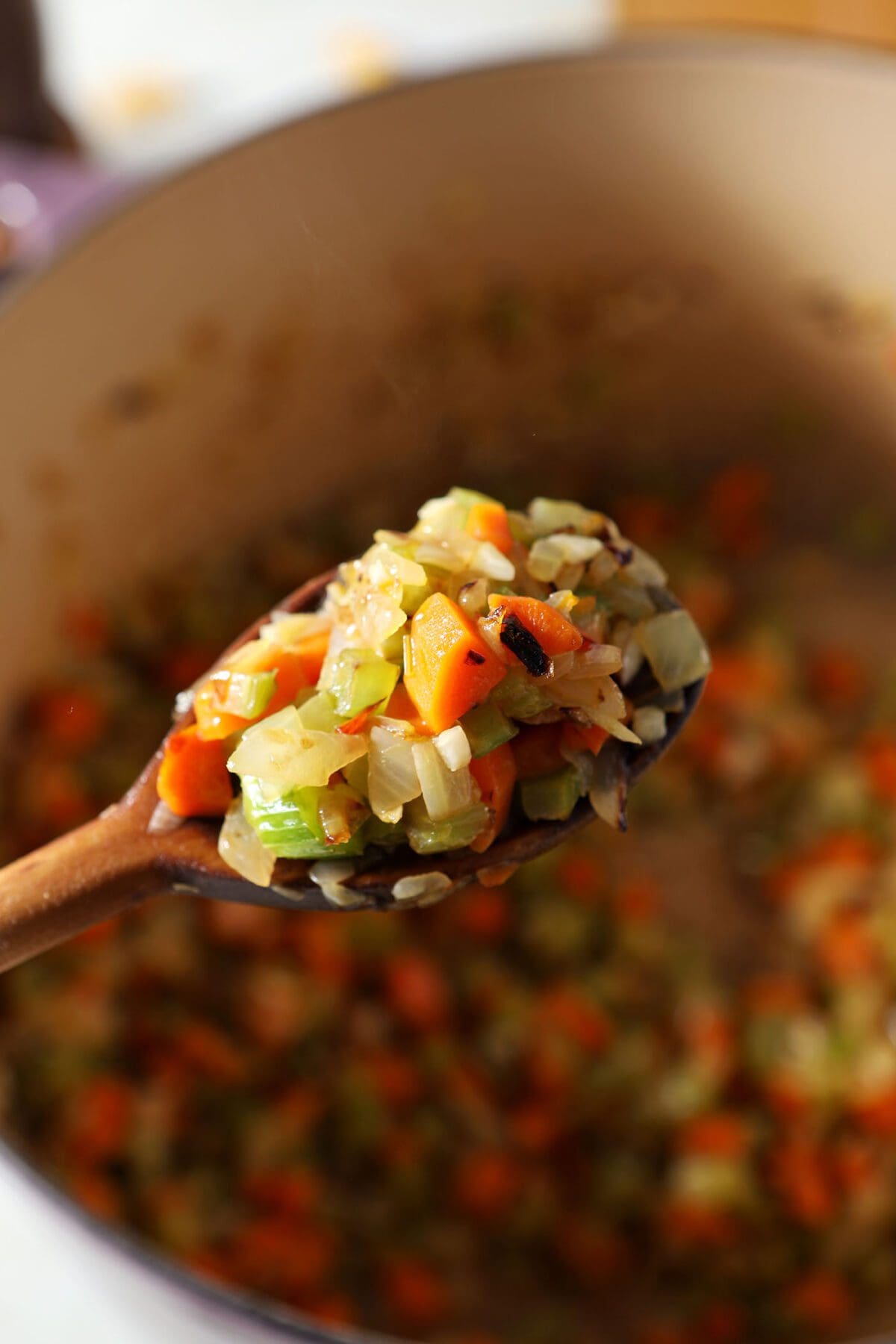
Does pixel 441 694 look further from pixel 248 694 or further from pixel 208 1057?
pixel 208 1057

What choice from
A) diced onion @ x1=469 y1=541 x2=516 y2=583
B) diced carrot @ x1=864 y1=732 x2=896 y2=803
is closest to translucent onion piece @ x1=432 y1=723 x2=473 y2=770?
diced onion @ x1=469 y1=541 x2=516 y2=583

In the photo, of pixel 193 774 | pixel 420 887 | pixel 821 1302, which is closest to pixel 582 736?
pixel 420 887

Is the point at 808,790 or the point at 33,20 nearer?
the point at 33,20

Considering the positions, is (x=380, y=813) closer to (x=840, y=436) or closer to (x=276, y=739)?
(x=276, y=739)

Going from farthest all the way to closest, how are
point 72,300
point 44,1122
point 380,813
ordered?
1. point 44,1122
2. point 72,300
3. point 380,813

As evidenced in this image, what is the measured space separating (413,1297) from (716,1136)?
41 centimetres

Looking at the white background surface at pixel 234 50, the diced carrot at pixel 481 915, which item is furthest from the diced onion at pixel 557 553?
the white background surface at pixel 234 50

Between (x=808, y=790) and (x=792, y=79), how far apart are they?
889 mm

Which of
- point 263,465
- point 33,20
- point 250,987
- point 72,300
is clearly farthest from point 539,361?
point 250,987

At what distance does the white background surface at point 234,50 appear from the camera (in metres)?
2.20

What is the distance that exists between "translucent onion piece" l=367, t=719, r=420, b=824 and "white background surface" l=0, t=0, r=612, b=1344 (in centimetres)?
168

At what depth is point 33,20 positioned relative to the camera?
165 centimetres

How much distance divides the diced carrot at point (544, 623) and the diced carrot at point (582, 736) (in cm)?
6

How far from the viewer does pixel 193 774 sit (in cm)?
81
